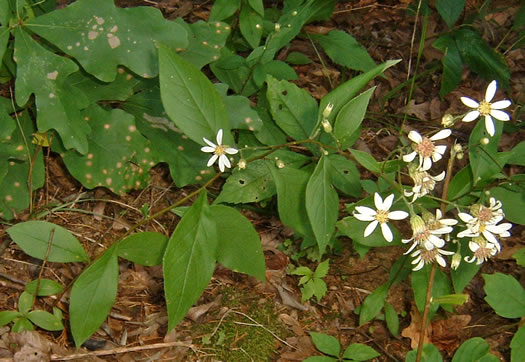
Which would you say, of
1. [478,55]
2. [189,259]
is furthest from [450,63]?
[189,259]

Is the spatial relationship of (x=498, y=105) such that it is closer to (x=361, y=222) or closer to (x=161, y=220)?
(x=361, y=222)

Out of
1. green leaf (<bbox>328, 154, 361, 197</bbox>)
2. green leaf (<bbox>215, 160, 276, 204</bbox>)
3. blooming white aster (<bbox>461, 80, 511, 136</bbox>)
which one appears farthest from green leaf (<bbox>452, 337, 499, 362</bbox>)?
green leaf (<bbox>215, 160, 276, 204</bbox>)

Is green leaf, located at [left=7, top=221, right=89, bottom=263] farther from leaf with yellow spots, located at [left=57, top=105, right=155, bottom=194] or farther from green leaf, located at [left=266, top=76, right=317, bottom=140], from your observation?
green leaf, located at [left=266, top=76, right=317, bottom=140]

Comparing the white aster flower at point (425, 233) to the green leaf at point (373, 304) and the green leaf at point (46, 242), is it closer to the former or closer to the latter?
the green leaf at point (373, 304)

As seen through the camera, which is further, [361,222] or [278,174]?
[361,222]

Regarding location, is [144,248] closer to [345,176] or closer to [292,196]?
[292,196]

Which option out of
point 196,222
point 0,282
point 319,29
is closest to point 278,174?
point 196,222
